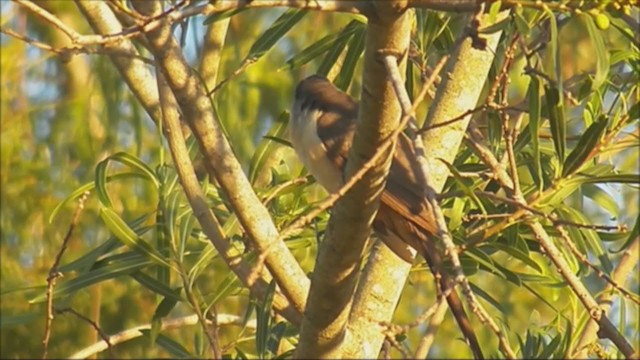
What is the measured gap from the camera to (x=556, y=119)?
10.5 ft

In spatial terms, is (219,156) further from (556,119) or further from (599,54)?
(599,54)

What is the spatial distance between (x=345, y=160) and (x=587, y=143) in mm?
947

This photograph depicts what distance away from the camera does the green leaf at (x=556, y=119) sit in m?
3.04

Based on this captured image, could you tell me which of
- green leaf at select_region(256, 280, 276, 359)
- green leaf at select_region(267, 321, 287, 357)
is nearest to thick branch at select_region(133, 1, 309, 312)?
green leaf at select_region(256, 280, 276, 359)

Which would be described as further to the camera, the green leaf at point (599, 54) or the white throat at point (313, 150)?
the white throat at point (313, 150)

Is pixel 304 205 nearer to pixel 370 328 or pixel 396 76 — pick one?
pixel 370 328

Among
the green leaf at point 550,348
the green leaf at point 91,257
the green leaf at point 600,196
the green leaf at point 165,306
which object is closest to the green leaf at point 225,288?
the green leaf at point 165,306

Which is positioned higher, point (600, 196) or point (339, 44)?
point (339, 44)

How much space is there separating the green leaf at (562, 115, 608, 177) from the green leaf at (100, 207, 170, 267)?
4.31 ft

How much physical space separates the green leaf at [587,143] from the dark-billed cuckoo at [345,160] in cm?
51

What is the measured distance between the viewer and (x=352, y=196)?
275 cm

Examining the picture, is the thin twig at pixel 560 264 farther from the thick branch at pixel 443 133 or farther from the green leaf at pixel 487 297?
the green leaf at pixel 487 297

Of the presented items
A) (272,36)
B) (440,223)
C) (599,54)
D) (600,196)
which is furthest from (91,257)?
(440,223)

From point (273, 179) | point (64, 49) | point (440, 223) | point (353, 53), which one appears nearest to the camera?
point (440, 223)
